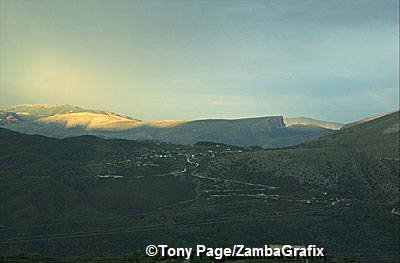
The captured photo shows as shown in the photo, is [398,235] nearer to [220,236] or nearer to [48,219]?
[220,236]

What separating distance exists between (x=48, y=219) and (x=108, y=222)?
25772mm

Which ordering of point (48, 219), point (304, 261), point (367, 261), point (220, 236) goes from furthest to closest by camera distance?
point (48, 219)
point (220, 236)
point (367, 261)
point (304, 261)

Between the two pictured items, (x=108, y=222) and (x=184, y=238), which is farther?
(x=108, y=222)

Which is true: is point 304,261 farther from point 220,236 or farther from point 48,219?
point 48,219

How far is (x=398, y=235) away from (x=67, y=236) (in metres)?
143

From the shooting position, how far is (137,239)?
161 meters

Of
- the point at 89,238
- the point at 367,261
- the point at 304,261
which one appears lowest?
the point at 367,261

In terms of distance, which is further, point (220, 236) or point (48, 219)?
point (48, 219)

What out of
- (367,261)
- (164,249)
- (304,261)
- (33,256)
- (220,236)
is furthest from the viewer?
(220,236)

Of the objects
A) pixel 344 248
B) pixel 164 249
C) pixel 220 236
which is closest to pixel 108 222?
pixel 220 236

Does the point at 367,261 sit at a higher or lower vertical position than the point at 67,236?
lower

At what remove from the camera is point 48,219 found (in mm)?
180125

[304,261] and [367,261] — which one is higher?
[304,261]

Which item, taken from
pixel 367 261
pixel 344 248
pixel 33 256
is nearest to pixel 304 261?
pixel 33 256
